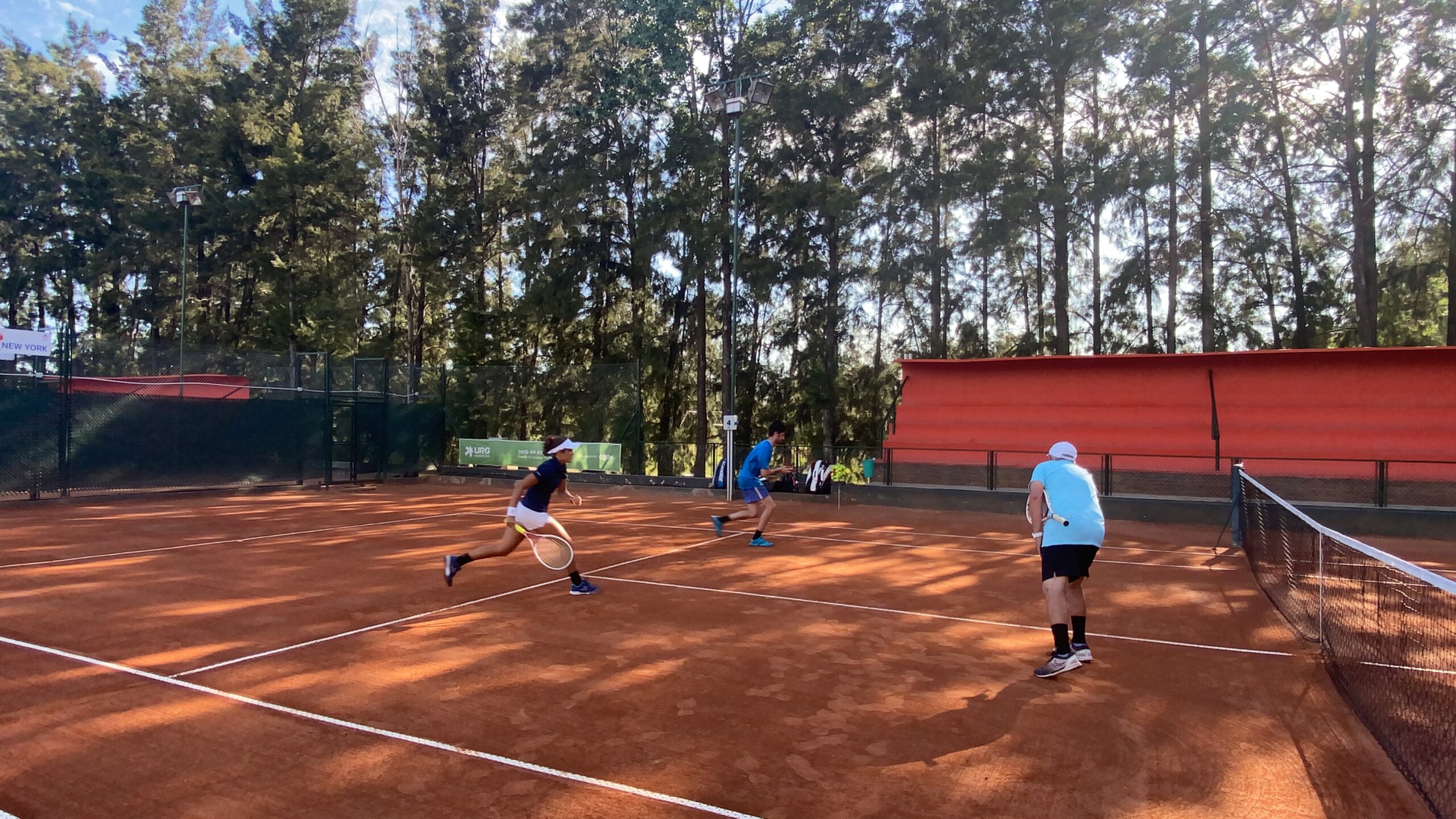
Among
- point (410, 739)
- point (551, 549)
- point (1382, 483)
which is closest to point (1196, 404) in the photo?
point (1382, 483)

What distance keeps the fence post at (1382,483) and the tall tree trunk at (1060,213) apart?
12276 mm

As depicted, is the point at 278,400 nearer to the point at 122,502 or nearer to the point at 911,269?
the point at 122,502

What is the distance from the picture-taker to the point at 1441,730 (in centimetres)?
501

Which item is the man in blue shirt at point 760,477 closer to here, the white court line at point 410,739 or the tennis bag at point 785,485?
the white court line at point 410,739

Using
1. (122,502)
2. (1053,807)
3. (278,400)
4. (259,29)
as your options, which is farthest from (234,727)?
(259,29)

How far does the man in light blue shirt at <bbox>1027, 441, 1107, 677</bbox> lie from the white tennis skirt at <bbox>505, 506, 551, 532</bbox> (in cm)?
500

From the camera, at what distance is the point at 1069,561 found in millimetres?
6359

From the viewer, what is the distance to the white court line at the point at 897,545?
39.0ft

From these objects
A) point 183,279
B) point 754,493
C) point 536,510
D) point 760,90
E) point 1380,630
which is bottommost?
point 1380,630

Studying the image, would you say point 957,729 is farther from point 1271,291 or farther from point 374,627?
point 1271,291

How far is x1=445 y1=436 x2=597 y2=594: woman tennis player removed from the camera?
869 centimetres

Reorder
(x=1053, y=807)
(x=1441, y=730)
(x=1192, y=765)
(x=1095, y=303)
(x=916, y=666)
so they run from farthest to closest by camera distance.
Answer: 1. (x=1095, y=303)
2. (x=916, y=666)
3. (x=1441, y=730)
4. (x=1192, y=765)
5. (x=1053, y=807)

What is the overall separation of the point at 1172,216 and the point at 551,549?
85.0 feet

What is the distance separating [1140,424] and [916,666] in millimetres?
15513
